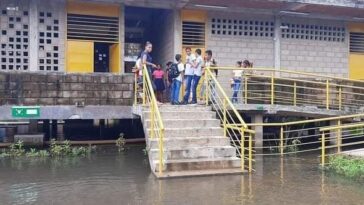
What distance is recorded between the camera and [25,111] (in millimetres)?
11383

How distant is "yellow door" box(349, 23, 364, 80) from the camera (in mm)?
17344

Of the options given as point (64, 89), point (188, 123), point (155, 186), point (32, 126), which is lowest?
point (155, 186)

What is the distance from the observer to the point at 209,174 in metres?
8.46

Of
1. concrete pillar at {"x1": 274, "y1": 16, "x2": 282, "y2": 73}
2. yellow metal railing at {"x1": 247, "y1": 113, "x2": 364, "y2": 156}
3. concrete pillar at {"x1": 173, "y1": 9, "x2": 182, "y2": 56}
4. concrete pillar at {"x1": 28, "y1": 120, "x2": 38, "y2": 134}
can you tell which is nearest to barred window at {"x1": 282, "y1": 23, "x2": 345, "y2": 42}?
concrete pillar at {"x1": 274, "y1": 16, "x2": 282, "y2": 73}

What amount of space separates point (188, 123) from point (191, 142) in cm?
75

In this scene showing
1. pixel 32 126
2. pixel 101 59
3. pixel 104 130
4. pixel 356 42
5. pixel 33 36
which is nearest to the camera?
pixel 32 126

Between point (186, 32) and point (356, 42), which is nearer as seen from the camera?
point (186, 32)

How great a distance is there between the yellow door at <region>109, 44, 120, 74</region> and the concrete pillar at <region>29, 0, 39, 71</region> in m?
2.56

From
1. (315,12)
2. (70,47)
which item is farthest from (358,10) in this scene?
(70,47)

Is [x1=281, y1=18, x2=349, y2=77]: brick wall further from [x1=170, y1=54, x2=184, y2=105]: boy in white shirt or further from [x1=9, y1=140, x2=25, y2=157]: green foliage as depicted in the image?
[x1=9, y1=140, x2=25, y2=157]: green foliage

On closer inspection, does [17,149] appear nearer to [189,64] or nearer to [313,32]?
[189,64]

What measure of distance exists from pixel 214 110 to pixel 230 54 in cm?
478

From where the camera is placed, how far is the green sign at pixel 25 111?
1133 cm

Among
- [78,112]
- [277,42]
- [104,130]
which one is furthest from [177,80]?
[277,42]
